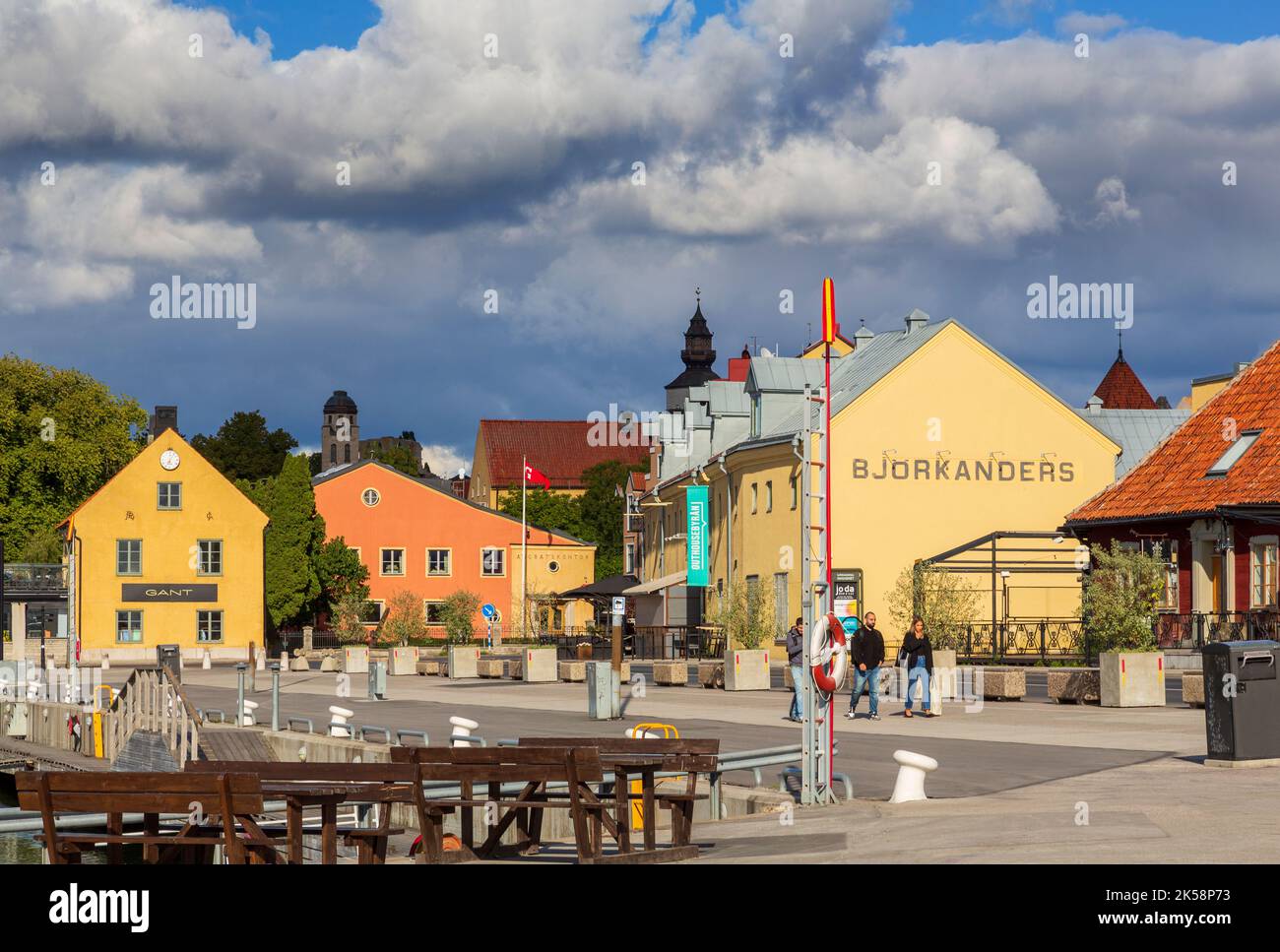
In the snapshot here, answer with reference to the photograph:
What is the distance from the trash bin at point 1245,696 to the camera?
17.3 metres

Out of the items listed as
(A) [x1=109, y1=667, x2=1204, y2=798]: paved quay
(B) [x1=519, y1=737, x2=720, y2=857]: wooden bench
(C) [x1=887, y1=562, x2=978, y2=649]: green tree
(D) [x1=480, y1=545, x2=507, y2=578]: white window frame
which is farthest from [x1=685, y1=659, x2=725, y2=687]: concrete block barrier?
(D) [x1=480, y1=545, x2=507, y2=578]: white window frame

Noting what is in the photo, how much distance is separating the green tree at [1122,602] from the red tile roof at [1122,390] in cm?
8632

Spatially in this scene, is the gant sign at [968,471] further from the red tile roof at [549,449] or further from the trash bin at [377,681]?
the red tile roof at [549,449]

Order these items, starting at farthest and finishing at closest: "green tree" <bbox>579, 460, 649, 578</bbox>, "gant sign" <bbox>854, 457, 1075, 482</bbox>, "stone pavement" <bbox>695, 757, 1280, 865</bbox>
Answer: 1. "green tree" <bbox>579, 460, 649, 578</bbox>
2. "gant sign" <bbox>854, 457, 1075, 482</bbox>
3. "stone pavement" <bbox>695, 757, 1280, 865</bbox>

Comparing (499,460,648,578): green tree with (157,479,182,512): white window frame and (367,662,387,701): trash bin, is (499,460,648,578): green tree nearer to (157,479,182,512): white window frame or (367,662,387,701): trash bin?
(157,479,182,512): white window frame

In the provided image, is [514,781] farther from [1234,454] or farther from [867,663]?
[1234,454]

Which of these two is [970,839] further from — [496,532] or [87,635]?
[496,532]

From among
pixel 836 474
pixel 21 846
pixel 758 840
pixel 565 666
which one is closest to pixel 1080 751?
pixel 758 840

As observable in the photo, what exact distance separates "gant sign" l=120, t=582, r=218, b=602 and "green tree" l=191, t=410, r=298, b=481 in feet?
154

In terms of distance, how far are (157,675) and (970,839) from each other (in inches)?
1024

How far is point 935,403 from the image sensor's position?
54.3 meters

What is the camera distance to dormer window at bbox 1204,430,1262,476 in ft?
139

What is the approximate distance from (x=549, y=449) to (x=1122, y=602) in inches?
4092

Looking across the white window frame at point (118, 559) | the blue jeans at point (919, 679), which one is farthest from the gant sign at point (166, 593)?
the blue jeans at point (919, 679)
